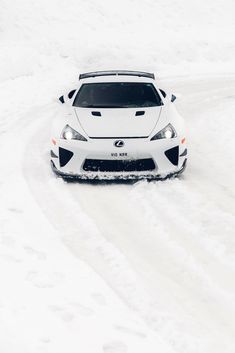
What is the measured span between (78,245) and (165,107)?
3.27m

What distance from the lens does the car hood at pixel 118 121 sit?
7.53 metres

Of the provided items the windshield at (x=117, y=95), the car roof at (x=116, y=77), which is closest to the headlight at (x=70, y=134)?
the windshield at (x=117, y=95)

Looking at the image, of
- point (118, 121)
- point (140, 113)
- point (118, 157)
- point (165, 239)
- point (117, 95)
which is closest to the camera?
point (165, 239)

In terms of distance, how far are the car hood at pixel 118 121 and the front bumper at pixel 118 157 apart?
152 mm

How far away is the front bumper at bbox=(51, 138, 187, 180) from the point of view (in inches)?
291

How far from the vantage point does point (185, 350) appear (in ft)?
12.9

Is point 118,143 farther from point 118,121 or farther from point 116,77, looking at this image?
point 116,77

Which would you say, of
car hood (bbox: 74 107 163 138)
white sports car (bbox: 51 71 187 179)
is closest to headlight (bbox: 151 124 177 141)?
white sports car (bbox: 51 71 187 179)

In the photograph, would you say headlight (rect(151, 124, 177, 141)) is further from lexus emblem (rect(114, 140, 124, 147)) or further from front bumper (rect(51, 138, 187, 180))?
lexus emblem (rect(114, 140, 124, 147))

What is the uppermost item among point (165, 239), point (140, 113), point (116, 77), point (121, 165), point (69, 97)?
point (116, 77)

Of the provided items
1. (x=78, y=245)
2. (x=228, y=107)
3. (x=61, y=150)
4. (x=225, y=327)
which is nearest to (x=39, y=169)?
(x=61, y=150)

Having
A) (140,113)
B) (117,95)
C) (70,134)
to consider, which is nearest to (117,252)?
(70,134)

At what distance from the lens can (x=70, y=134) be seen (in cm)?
759

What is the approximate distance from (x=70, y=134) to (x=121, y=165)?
31.4 inches
